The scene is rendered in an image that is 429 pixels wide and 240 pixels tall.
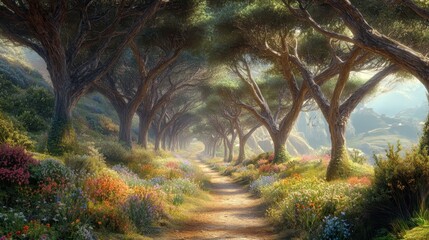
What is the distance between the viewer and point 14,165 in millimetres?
9344

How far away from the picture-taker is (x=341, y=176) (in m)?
14.8

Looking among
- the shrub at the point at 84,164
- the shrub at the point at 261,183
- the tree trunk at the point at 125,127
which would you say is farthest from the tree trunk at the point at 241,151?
the shrub at the point at 84,164

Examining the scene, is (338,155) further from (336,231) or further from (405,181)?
(405,181)

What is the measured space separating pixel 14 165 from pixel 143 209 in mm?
3618

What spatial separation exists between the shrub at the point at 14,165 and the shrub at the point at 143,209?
274 cm

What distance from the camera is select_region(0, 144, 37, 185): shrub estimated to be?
8.73 m

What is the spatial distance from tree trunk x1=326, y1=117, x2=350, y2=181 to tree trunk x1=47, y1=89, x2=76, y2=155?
38.8 feet

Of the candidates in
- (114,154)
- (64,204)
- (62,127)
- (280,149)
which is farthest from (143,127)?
(64,204)

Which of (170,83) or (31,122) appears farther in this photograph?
(170,83)

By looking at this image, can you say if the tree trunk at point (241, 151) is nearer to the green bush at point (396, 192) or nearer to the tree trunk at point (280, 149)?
the tree trunk at point (280, 149)

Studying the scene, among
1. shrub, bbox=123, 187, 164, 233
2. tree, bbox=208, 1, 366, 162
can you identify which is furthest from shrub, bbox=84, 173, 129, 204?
tree, bbox=208, 1, 366, 162

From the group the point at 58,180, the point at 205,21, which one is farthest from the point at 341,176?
the point at 205,21

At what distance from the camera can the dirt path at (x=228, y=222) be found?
397 inches

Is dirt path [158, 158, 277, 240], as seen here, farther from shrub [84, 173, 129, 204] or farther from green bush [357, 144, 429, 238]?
green bush [357, 144, 429, 238]
